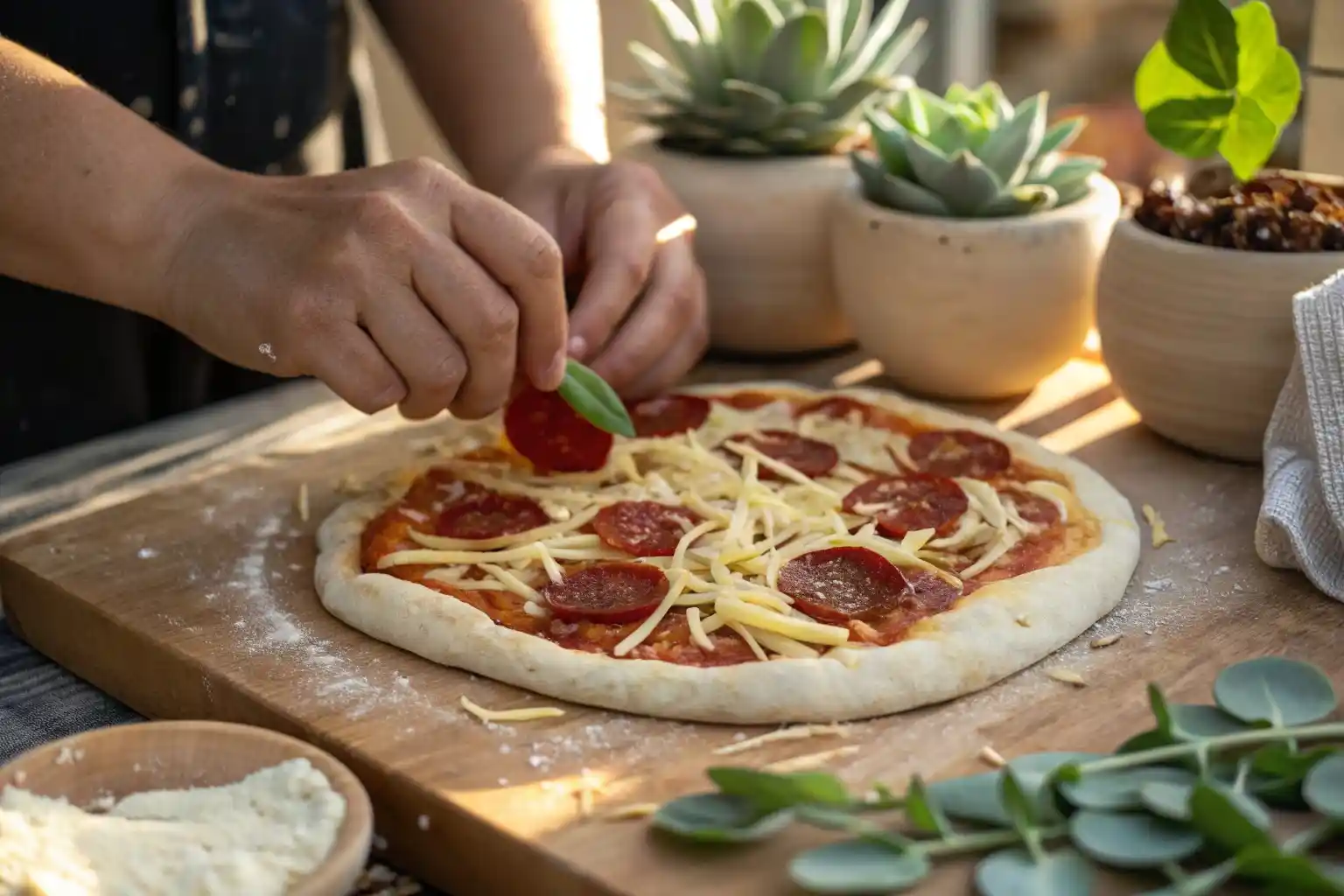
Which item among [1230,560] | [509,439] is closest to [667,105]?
[509,439]

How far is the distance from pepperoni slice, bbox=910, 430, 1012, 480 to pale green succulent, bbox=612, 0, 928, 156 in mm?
758

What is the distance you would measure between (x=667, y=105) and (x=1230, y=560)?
1434 millimetres

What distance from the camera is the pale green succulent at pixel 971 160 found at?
8.34 feet

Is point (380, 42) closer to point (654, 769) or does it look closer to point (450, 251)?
point (450, 251)

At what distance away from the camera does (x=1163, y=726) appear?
4.89 ft

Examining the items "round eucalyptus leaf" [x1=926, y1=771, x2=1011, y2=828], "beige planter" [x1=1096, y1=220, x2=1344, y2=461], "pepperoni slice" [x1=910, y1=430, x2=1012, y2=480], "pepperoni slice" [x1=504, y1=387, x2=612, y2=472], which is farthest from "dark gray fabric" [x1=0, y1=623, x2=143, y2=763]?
"beige planter" [x1=1096, y1=220, x2=1344, y2=461]

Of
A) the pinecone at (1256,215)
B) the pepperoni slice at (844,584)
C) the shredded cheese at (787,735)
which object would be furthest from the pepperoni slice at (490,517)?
the pinecone at (1256,215)

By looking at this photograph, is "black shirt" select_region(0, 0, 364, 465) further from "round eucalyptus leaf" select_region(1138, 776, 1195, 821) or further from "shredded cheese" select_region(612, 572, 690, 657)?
"round eucalyptus leaf" select_region(1138, 776, 1195, 821)

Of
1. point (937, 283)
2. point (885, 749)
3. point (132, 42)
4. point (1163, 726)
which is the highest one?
point (132, 42)

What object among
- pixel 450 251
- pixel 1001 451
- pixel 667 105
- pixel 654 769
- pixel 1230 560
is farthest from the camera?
pixel 667 105

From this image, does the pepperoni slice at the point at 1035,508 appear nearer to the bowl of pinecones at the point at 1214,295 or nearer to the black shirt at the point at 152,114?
the bowl of pinecones at the point at 1214,295

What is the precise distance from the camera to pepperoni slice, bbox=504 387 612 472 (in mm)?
2334

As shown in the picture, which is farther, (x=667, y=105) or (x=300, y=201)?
(x=667, y=105)

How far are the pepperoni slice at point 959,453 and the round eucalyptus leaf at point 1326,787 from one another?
915mm
